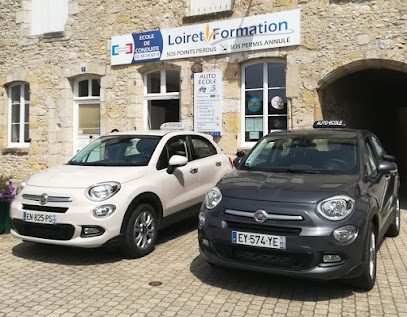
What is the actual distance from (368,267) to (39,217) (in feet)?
11.7

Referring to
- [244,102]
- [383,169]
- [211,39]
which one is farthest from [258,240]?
[211,39]

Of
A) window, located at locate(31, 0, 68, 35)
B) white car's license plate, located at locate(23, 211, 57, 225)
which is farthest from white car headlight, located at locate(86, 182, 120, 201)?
window, located at locate(31, 0, 68, 35)

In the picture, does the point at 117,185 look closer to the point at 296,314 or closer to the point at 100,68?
the point at 296,314

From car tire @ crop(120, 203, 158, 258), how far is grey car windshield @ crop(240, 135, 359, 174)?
1.34m

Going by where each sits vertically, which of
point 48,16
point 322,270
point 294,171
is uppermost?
point 48,16

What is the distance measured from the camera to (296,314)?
3.54m

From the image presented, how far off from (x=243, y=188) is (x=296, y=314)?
124cm

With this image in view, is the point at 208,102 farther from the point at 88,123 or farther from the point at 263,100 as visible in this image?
the point at 88,123

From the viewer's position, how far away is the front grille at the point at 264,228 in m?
3.70

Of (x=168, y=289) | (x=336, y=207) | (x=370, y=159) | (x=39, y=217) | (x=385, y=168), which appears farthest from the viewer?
(x=370, y=159)

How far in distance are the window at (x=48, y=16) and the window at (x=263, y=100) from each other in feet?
19.2

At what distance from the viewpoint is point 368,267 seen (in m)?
3.87

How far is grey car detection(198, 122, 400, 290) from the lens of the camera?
3.64 metres

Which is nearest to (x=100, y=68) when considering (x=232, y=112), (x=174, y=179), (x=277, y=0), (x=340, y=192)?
(x=232, y=112)
